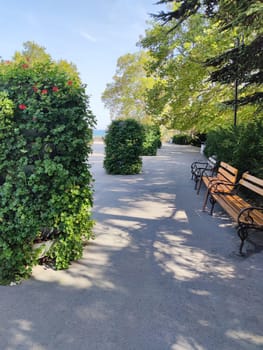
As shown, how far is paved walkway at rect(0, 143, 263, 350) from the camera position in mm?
1881

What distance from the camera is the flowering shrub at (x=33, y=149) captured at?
2.45 m

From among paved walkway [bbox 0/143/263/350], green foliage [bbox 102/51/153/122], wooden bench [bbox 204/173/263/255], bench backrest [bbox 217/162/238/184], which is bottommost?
paved walkway [bbox 0/143/263/350]

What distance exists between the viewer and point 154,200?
611cm

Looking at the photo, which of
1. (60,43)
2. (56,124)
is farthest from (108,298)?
(60,43)

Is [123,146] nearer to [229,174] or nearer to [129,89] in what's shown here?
[229,174]

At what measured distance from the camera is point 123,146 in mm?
9445

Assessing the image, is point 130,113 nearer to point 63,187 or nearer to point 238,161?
point 238,161

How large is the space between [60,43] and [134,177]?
7.64 metres

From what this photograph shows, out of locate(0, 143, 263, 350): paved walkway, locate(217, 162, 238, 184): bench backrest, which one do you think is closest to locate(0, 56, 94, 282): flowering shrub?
locate(0, 143, 263, 350): paved walkway

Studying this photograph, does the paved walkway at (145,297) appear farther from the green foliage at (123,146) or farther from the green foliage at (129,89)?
the green foliage at (129,89)

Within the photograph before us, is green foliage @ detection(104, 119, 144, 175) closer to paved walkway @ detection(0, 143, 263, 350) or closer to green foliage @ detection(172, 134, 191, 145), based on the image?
paved walkway @ detection(0, 143, 263, 350)

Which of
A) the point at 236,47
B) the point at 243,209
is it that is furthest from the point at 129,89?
the point at 243,209

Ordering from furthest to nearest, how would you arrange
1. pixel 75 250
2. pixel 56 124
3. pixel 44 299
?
pixel 75 250
pixel 56 124
pixel 44 299

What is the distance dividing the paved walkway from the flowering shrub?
19.9 inches
